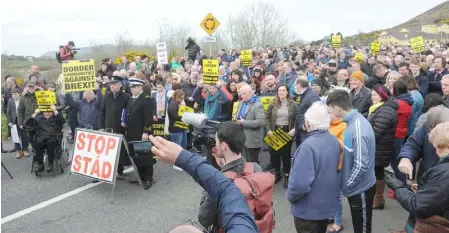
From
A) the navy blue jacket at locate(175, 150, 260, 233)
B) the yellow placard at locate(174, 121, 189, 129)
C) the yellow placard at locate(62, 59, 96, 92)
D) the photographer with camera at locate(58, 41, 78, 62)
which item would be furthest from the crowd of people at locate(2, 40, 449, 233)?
the photographer with camera at locate(58, 41, 78, 62)

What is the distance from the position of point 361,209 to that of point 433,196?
159cm

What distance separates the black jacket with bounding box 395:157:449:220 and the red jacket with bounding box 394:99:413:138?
2946 millimetres

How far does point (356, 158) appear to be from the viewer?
13.9 ft

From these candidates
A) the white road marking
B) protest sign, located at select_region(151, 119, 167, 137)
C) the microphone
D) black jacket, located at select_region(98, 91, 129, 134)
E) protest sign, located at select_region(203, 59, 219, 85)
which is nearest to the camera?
the white road marking

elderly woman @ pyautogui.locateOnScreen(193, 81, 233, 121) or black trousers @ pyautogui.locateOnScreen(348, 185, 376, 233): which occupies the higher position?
elderly woman @ pyautogui.locateOnScreen(193, 81, 233, 121)

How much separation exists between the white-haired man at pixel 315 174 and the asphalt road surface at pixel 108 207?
69.5 inches

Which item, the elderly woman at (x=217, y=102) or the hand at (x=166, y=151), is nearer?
the hand at (x=166, y=151)

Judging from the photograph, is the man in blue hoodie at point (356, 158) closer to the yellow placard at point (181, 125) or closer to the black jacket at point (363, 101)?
the black jacket at point (363, 101)

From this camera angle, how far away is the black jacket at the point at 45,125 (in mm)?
8297

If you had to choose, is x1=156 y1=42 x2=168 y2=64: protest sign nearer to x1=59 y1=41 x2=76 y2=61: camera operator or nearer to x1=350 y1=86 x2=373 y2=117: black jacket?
x1=59 y1=41 x2=76 y2=61: camera operator

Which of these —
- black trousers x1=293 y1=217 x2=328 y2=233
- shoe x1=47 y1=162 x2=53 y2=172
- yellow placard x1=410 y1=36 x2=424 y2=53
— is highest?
yellow placard x1=410 y1=36 x2=424 y2=53

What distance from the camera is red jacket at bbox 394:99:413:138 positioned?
19.3 feet

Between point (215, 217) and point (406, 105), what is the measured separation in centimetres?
428

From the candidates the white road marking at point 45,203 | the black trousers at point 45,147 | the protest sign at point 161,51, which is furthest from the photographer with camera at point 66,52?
the white road marking at point 45,203
